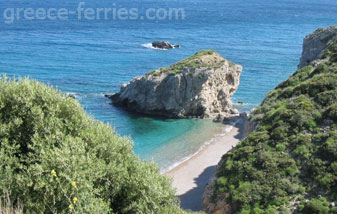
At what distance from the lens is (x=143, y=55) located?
92688mm

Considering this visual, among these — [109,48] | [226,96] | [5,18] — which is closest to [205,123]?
[226,96]

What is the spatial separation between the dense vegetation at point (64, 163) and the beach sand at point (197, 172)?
1445 centimetres

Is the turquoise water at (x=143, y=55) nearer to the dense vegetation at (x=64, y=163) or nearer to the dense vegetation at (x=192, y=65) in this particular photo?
the dense vegetation at (x=192, y=65)

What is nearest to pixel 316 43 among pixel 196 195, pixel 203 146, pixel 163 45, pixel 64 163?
pixel 203 146

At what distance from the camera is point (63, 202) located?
44.7 feet

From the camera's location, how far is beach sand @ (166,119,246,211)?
3400cm

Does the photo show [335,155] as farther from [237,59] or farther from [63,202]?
[237,59]

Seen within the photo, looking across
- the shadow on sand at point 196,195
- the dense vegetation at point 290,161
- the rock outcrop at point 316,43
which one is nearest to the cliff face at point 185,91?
the rock outcrop at point 316,43

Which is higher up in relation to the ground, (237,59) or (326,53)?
(326,53)

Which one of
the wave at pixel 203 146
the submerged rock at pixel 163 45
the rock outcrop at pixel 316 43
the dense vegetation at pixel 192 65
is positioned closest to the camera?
the wave at pixel 203 146

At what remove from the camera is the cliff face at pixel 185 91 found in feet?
190

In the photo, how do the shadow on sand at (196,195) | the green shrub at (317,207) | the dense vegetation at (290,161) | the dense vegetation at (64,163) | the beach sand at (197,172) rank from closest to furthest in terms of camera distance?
1. the dense vegetation at (64,163)
2. the green shrub at (317,207)
3. the dense vegetation at (290,161)
4. the shadow on sand at (196,195)
5. the beach sand at (197,172)

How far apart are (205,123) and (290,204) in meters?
32.8

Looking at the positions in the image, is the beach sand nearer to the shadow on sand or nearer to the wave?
the shadow on sand
